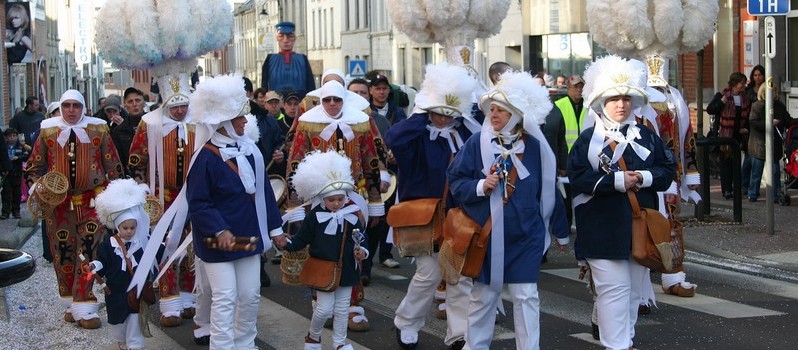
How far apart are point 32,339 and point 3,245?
6.35 metres

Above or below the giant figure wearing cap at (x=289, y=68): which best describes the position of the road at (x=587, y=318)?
below

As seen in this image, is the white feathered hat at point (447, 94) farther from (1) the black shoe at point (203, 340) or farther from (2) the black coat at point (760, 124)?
(2) the black coat at point (760, 124)

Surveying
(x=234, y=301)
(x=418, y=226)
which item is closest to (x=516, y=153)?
(x=418, y=226)

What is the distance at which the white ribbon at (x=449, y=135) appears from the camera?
9086 millimetres

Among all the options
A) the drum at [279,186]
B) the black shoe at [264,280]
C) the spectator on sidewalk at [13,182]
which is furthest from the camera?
the spectator on sidewalk at [13,182]

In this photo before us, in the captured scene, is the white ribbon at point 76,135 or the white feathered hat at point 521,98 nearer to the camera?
the white feathered hat at point 521,98

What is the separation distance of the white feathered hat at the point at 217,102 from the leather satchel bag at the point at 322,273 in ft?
3.73

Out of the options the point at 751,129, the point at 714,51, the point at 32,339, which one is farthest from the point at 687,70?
the point at 32,339

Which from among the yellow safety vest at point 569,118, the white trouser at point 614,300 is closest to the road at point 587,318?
the white trouser at point 614,300

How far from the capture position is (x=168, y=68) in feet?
36.3

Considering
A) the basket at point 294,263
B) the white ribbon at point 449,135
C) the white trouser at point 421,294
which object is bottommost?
the white trouser at point 421,294

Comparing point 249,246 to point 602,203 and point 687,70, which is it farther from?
point 687,70

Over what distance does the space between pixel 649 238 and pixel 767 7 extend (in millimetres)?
6704

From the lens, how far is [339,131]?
10.3 m
